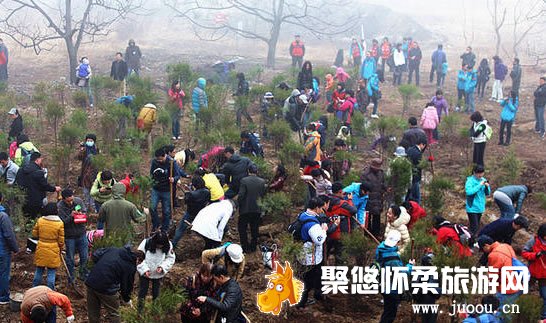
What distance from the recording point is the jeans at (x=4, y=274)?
740 centimetres

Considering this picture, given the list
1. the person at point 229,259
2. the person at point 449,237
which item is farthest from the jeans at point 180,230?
the person at point 449,237

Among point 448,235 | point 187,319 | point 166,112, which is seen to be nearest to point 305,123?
point 166,112

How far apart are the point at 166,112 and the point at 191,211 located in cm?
566

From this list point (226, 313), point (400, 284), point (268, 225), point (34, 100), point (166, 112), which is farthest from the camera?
point (34, 100)

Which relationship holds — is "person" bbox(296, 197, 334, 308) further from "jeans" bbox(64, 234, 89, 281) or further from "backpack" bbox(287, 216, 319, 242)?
"jeans" bbox(64, 234, 89, 281)

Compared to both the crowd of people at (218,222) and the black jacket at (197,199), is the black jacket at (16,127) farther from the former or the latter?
the black jacket at (197,199)

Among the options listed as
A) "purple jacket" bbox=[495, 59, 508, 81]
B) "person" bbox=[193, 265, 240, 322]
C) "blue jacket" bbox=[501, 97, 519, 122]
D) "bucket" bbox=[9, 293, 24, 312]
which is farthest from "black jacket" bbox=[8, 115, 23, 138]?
"purple jacket" bbox=[495, 59, 508, 81]

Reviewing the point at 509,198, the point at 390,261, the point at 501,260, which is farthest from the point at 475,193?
the point at 390,261

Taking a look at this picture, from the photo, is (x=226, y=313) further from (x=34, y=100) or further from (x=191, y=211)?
(x=34, y=100)

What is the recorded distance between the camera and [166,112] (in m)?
14.1

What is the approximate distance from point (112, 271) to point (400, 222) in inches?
149

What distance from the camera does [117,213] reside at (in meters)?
8.04

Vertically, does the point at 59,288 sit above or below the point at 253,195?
below

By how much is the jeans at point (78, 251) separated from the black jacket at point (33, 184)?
4.54ft
